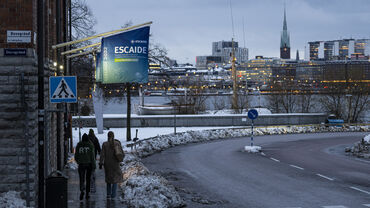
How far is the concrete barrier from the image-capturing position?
147ft

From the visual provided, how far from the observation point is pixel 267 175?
769 inches

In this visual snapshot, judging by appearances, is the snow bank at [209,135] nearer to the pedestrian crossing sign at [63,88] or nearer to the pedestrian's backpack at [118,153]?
the pedestrian's backpack at [118,153]

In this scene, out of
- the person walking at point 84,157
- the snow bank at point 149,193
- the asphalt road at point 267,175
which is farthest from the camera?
the asphalt road at point 267,175

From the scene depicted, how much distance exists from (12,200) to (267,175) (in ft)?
35.3

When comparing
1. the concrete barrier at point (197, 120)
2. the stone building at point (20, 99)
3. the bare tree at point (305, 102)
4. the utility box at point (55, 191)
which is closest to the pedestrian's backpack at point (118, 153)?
the stone building at point (20, 99)

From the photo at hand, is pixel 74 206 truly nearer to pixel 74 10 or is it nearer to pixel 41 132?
pixel 41 132

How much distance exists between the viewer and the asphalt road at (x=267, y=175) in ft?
47.6

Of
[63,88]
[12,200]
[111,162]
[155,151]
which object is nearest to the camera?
[12,200]

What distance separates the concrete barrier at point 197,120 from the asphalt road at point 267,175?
13673mm

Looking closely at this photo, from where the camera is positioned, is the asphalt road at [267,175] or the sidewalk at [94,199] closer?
the sidewalk at [94,199]

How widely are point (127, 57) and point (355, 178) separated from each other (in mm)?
12672

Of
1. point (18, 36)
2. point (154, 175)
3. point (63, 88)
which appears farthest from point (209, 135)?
point (18, 36)

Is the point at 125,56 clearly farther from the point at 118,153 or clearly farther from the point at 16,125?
the point at 16,125

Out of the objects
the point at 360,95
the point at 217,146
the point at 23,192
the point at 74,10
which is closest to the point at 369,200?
the point at 23,192
